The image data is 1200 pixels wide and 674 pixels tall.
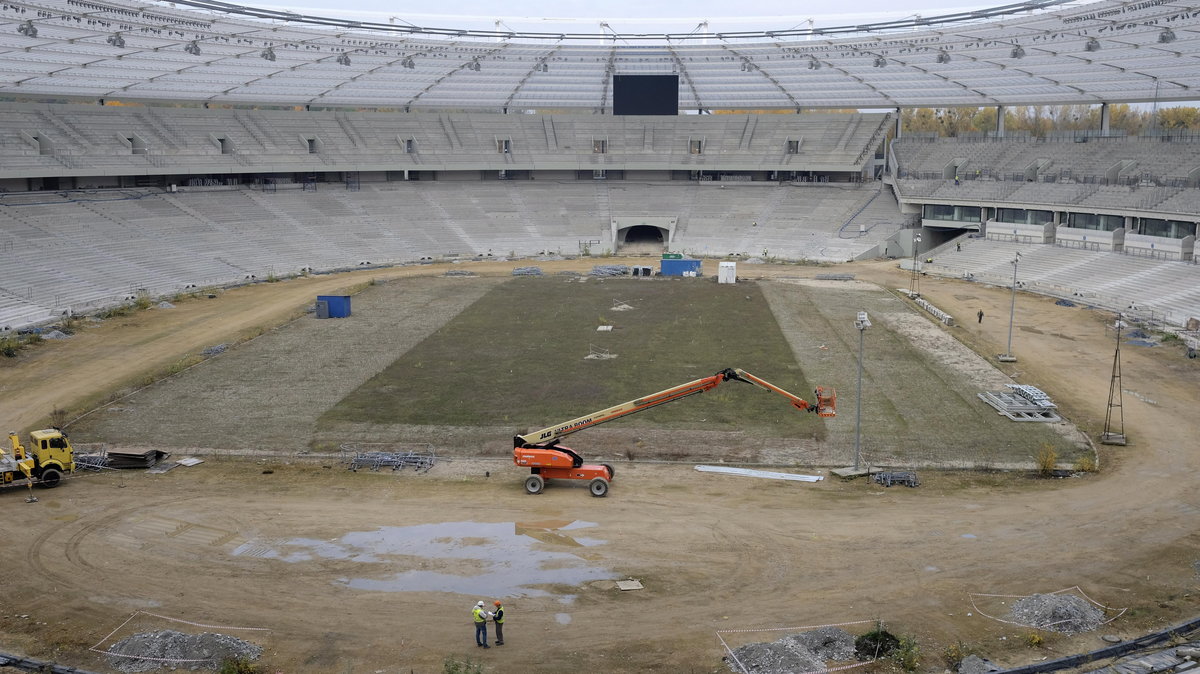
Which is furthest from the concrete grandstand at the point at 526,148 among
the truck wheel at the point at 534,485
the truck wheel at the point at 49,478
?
the truck wheel at the point at 534,485

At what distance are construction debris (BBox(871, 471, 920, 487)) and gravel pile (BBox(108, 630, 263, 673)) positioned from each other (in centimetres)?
1610

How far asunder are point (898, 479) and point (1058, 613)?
7771 millimetres

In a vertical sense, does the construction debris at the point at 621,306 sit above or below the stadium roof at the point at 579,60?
below

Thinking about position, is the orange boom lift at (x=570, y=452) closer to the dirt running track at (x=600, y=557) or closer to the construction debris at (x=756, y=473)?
the dirt running track at (x=600, y=557)

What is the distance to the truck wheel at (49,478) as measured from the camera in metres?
24.4

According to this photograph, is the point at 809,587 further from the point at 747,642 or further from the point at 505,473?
the point at 505,473

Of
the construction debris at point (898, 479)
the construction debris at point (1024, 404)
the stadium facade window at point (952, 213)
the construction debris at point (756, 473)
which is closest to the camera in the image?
the construction debris at point (898, 479)

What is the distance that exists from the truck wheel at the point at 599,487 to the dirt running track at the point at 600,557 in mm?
479

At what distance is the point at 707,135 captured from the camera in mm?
84188

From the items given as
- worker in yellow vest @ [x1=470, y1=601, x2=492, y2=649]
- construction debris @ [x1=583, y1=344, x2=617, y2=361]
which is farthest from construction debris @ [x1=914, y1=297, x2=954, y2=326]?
worker in yellow vest @ [x1=470, y1=601, x2=492, y2=649]

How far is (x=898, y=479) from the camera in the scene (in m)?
24.9

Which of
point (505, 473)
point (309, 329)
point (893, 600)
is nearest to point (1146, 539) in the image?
point (893, 600)

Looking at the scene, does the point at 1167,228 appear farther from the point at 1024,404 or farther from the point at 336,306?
the point at 336,306

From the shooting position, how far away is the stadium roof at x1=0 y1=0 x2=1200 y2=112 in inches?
2532
